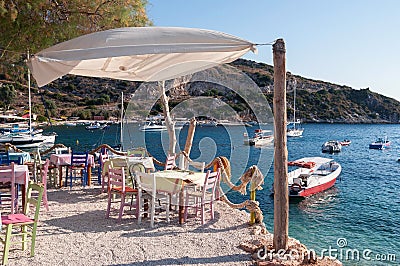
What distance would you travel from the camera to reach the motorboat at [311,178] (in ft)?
66.3

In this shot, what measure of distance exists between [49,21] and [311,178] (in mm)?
17669

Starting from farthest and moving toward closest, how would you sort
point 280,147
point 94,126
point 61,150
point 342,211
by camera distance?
point 94,126 → point 342,211 → point 61,150 → point 280,147

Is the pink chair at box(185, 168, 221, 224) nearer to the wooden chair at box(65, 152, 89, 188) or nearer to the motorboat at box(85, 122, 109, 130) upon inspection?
the wooden chair at box(65, 152, 89, 188)

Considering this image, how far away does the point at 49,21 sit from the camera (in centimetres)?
805

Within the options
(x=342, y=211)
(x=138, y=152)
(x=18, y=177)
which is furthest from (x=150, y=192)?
(x=342, y=211)

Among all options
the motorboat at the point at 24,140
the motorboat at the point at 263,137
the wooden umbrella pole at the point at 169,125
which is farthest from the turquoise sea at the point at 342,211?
the motorboat at the point at 24,140

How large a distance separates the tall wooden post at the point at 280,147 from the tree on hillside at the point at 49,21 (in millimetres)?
4775

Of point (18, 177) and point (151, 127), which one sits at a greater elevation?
point (151, 127)

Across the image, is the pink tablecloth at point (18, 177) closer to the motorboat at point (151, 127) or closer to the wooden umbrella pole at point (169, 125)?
the motorboat at point (151, 127)

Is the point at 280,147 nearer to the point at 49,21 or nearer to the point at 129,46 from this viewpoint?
the point at 129,46

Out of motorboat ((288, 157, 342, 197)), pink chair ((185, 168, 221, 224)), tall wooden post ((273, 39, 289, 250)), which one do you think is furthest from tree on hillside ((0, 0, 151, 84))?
motorboat ((288, 157, 342, 197))

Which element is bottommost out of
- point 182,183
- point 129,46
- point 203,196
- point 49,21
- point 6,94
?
point 203,196

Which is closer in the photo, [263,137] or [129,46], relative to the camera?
[129,46]

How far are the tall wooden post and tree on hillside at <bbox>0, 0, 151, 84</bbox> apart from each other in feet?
15.7
